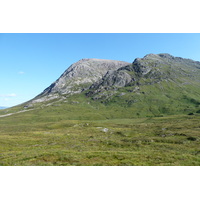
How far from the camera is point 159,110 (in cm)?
19350

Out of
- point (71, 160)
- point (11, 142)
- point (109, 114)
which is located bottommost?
point (11, 142)

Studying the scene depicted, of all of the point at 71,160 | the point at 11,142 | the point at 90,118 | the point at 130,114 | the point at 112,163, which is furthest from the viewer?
the point at 130,114

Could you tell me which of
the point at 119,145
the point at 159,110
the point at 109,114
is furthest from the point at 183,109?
the point at 119,145

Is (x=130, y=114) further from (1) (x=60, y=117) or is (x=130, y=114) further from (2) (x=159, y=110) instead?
(1) (x=60, y=117)

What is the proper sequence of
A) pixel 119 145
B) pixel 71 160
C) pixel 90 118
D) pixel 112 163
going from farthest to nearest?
pixel 90 118, pixel 119 145, pixel 71 160, pixel 112 163

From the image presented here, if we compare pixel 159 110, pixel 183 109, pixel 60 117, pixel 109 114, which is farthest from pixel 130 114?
pixel 60 117

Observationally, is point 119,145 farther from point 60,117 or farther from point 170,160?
point 60,117

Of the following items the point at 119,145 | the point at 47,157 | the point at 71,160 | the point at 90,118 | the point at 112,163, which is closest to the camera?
A: the point at 112,163

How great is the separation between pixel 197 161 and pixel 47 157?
24.2 m

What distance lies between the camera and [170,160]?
2231cm

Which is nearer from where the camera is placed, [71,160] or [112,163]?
[112,163]

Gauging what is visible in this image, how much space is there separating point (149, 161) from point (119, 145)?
59.4 ft

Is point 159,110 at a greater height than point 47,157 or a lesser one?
greater

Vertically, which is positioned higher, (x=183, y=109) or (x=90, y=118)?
(x=183, y=109)
